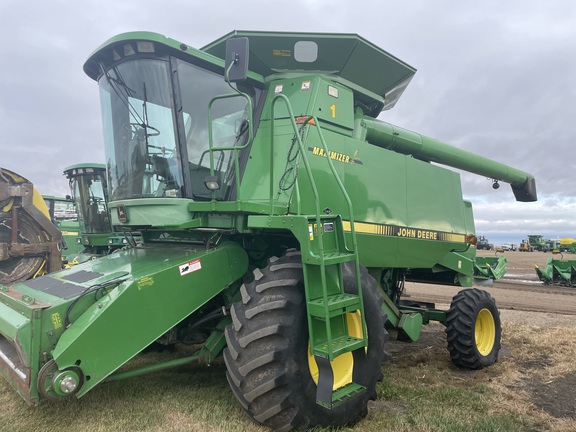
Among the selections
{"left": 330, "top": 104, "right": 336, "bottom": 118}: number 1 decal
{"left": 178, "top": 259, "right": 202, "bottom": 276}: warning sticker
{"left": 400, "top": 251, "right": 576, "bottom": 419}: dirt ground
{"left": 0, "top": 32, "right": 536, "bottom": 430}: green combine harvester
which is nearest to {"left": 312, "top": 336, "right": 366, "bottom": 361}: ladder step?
{"left": 0, "top": 32, "right": 536, "bottom": 430}: green combine harvester

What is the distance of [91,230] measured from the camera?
10.6 metres

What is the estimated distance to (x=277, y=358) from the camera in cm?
291

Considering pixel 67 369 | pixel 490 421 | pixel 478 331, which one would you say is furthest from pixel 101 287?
pixel 478 331

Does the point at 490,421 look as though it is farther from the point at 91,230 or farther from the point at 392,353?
the point at 91,230

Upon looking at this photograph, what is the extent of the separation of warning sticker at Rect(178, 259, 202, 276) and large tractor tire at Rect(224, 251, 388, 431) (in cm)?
47

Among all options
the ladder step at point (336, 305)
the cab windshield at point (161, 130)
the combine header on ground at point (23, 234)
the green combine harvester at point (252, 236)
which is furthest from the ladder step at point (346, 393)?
the combine header on ground at point (23, 234)

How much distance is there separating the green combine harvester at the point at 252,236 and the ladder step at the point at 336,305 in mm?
14

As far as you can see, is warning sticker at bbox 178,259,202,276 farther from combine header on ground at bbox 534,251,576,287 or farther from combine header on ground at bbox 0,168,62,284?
combine header on ground at bbox 534,251,576,287

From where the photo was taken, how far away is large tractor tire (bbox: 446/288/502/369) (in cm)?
511

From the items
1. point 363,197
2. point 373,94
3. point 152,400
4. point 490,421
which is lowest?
point 490,421

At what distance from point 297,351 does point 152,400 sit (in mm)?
1282

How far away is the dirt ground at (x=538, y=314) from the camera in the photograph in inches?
161

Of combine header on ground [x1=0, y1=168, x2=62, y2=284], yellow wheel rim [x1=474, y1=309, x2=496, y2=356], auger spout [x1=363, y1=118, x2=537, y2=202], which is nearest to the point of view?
auger spout [x1=363, y1=118, x2=537, y2=202]

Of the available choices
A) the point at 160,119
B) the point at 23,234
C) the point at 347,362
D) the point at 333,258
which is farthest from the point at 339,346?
the point at 23,234
